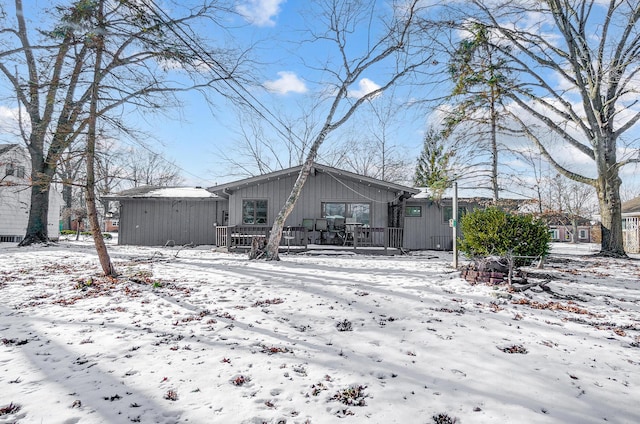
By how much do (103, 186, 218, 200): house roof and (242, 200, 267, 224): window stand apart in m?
2.62

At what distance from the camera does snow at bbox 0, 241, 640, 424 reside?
2074 millimetres

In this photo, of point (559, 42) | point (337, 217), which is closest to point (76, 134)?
point (337, 217)

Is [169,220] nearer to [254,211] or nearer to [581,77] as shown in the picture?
[254,211]

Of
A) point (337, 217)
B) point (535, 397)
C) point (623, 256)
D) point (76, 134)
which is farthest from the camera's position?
point (337, 217)

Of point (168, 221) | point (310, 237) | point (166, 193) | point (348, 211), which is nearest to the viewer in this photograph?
point (348, 211)

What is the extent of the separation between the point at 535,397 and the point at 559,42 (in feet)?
44.9

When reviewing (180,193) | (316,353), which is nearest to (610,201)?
(316,353)

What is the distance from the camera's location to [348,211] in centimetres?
1249

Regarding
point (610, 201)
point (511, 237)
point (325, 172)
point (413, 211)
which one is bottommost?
point (511, 237)

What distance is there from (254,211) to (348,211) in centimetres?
362

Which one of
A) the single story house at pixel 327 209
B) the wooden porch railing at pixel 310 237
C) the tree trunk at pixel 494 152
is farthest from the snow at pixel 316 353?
the tree trunk at pixel 494 152

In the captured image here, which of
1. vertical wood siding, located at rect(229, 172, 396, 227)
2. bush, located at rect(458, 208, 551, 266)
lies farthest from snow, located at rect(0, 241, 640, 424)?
vertical wood siding, located at rect(229, 172, 396, 227)

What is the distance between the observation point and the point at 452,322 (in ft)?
12.2

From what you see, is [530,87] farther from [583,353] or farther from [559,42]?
[583,353]
